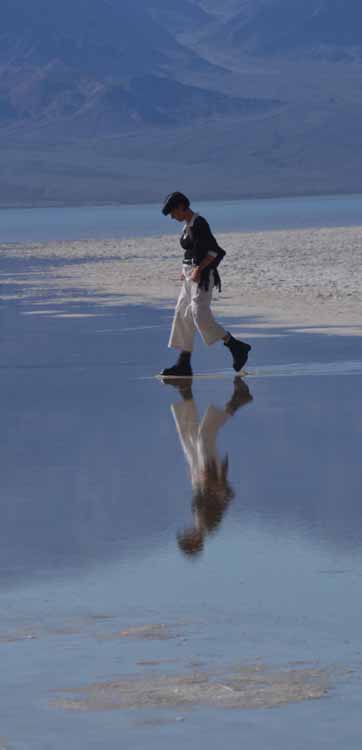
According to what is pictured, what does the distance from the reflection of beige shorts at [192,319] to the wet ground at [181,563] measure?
473 mm

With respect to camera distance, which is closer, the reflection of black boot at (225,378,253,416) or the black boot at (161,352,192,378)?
the reflection of black boot at (225,378,253,416)

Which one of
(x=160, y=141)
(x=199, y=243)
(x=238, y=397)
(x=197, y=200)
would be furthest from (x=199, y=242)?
(x=160, y=141)

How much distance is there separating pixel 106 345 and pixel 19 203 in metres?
117

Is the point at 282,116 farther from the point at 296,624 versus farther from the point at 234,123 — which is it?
the point at 296,624

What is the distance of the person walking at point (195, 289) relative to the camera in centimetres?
1329

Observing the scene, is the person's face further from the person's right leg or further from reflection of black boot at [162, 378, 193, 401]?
reflection of black boot at [162, 378, 193, 401]

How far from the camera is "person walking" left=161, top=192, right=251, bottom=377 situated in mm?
13289

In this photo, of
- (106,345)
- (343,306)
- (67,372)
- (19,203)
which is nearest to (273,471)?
→ (67,372)

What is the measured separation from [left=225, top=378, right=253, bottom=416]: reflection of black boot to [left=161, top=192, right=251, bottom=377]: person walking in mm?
476

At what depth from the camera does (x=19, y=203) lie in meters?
132

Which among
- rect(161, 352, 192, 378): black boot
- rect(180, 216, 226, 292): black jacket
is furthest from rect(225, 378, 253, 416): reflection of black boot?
rect(180, 216, 226, 292): black jacket

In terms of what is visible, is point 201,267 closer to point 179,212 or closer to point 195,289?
Result: point 195,289

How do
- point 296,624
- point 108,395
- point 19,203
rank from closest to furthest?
point 296,624 < point 108,395 < point 19,203

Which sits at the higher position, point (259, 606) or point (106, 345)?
point (106, 345)
